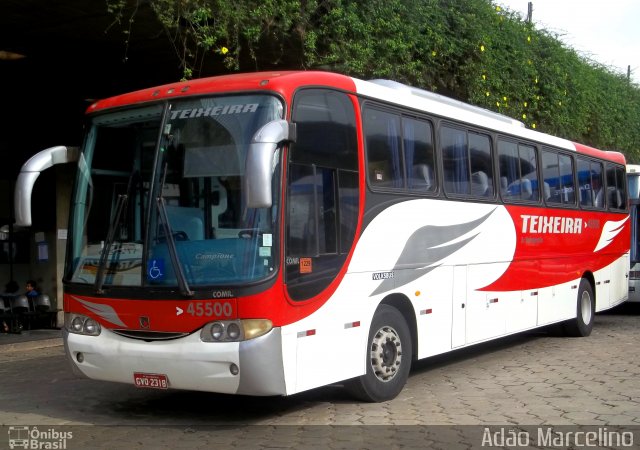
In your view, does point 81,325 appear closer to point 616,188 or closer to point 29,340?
point 29,340

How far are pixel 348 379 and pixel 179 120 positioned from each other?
2976 mm

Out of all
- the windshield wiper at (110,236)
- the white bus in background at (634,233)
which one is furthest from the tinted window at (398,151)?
the white bus in background at (634,233)

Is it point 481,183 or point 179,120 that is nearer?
point 179,120

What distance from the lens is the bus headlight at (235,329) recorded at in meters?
6.76

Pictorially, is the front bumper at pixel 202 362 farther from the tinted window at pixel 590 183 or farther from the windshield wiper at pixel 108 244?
the tinted window at pixel 590 183

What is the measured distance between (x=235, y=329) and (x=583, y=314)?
882 centimetres

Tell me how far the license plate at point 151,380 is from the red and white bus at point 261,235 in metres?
0.01

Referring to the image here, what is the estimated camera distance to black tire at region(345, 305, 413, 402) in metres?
8.06

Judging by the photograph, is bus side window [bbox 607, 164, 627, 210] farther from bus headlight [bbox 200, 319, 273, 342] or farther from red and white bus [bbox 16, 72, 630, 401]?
bus headlight [bbox 200, 319, 273, 342]

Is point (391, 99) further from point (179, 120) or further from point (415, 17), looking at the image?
point (415, 17)

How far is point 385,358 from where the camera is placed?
327 inches

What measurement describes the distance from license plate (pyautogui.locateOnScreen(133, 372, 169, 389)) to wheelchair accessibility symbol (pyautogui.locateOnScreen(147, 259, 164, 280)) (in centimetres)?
87

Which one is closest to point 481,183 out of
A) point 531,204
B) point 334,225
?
point 531,204

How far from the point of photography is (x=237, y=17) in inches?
432
